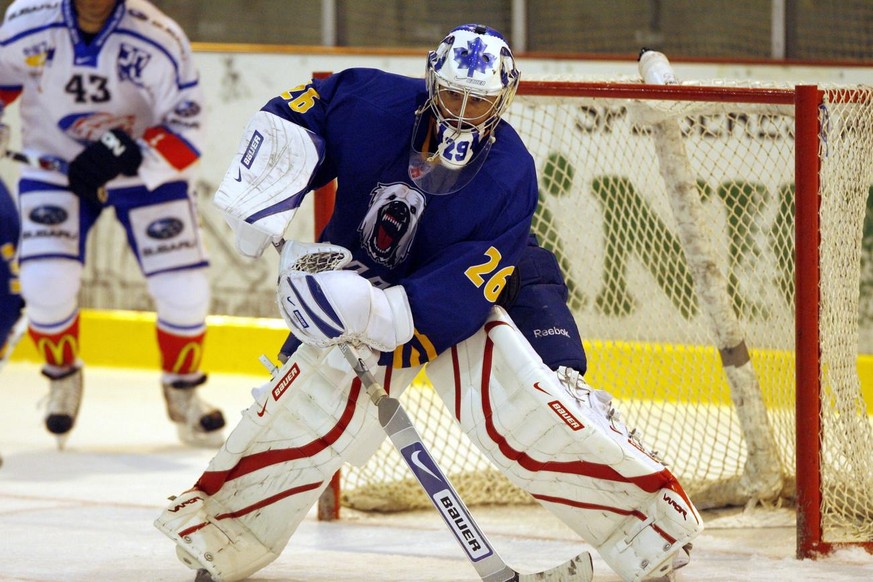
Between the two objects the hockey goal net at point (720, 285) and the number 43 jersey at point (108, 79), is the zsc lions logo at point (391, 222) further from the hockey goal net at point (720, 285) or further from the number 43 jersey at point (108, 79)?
the number 43 jersey at point (108, 79)

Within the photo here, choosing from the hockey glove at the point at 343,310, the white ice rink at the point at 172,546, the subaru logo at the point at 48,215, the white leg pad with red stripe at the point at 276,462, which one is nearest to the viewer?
the hockey glove at the point at 343,310

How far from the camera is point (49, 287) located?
13.6 ft

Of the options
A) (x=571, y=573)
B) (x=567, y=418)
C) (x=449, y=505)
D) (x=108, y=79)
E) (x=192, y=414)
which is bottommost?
(x=192, y=414)

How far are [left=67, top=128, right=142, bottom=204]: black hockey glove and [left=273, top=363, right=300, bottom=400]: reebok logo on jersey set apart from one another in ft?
5.48

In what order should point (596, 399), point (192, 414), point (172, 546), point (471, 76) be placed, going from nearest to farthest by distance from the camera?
point (471, 76), point (596, 399), point (172, 546), point (192, 414)

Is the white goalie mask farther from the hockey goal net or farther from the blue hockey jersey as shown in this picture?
the hockey goal net

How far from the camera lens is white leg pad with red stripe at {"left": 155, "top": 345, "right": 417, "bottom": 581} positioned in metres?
2.58

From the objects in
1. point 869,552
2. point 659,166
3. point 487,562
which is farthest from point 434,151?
point 869,552

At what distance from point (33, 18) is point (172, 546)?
1814 mm

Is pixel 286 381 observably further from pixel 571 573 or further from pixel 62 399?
pixel 62 399

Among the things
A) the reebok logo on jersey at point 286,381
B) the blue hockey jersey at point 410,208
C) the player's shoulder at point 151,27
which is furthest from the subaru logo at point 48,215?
the reebok logo on jersey at point 286,381

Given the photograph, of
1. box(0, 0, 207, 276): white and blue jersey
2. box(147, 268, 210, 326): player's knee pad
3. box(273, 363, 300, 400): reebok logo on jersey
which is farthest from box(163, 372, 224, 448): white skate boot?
box(273, 363, 300, 400): reebok logo on jersey

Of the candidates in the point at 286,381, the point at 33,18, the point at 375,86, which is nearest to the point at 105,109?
the point at 33,18

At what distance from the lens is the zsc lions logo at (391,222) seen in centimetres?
253
